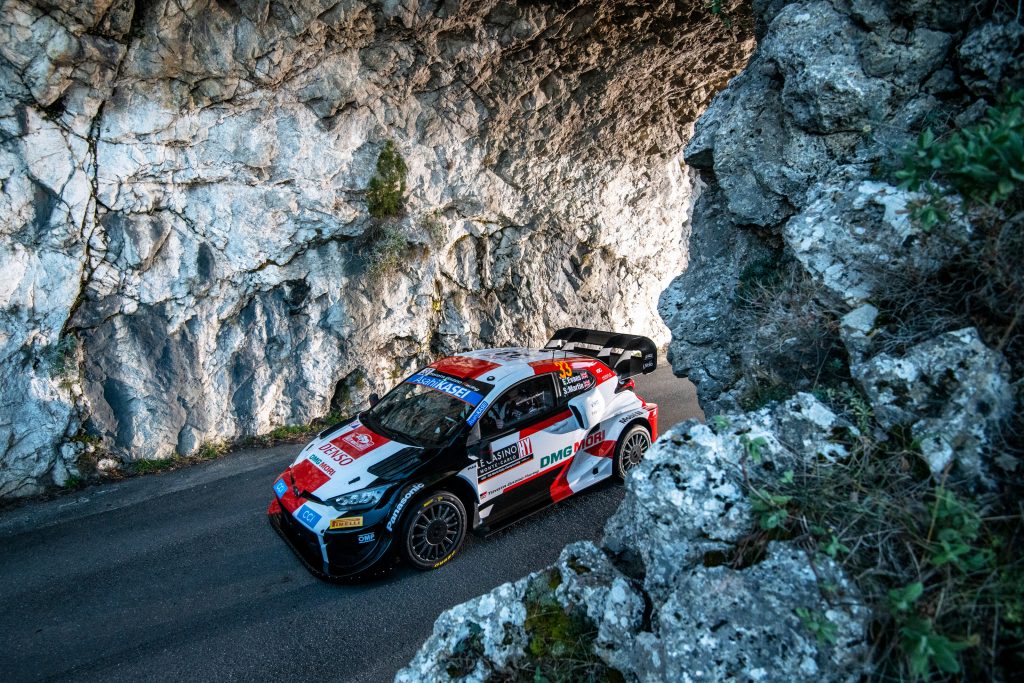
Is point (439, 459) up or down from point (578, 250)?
down

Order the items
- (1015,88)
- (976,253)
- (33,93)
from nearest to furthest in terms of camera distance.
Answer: (976,253) → (1015,88) → (33,93)

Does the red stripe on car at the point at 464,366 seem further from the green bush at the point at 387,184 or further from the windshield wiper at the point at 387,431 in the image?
the green bush at the point at 387,184

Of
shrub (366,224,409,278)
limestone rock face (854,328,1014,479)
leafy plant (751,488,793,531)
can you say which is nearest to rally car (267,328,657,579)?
leafy plant (751,488,793,531)

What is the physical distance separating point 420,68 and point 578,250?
191 inches

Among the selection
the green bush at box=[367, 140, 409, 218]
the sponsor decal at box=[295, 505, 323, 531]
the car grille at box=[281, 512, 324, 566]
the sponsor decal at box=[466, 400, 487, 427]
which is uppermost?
the green bush at box=[367, 140, 409, 218]

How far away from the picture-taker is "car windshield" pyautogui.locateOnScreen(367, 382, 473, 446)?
541cm

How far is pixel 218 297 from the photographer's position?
7.96 m

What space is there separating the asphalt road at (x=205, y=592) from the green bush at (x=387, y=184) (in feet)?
15.1

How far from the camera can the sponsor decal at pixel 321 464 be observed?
5.10 m

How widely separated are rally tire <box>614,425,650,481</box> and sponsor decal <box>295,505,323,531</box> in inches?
131

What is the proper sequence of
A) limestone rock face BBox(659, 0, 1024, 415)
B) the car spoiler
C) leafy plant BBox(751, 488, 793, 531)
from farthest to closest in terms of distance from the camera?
1. the car spoiler
2. limestone rock face BBox(659, 0, 1024, 415)
3. leafy plant BBox(751, 488, 793, 531)

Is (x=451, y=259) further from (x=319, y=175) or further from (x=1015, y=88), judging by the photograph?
(x=1015, y=88)

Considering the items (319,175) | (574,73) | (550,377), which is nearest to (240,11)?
(319,175)

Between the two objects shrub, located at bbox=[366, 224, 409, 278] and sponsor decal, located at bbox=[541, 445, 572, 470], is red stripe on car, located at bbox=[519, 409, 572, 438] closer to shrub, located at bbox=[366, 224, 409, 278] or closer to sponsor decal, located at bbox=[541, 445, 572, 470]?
sponsor decal, located at bbox=[541, 445, 572, 470]
